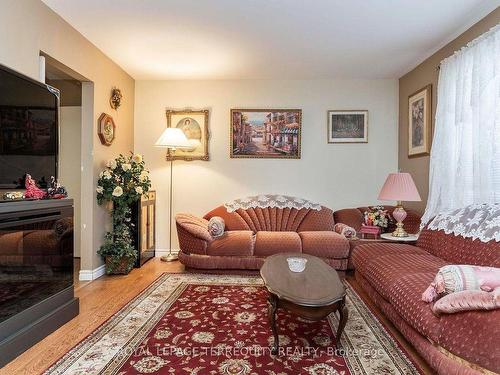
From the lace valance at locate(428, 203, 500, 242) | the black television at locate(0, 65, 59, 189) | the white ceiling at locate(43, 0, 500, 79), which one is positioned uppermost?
the white ceiling at locate(43, 0, 500, 79)

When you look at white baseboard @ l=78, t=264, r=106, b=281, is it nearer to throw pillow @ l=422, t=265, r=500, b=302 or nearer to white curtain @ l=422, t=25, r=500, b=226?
throw pillow @ l=422, t=265, r=500, b=302

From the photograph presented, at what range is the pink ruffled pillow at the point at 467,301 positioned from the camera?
4.73 ft

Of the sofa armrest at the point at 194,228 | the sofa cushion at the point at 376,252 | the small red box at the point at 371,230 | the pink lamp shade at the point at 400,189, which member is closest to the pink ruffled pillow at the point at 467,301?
the sofa cushion at the point at 376,252

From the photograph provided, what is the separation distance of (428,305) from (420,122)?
2845 mm

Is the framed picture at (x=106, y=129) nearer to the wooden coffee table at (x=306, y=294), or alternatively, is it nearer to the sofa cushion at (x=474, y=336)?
the wooden coffee table at (x=306, y=294)

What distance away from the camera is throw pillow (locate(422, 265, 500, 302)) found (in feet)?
5.41

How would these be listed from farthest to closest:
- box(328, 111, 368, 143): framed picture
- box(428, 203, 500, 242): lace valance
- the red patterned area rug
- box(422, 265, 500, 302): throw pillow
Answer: box(328, 111, 368, 143): framed picture, box(428, 203, 500, 242): lace valance, the red patterned area rug, box(422, 265, 500, 302): throw pillow

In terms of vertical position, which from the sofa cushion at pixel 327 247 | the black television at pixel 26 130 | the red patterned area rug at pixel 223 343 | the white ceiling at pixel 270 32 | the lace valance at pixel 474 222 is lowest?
the red patterned area rug at pixel 223 343

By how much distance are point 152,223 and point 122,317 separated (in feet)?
6.89

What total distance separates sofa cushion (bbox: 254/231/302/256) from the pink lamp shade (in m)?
1.11

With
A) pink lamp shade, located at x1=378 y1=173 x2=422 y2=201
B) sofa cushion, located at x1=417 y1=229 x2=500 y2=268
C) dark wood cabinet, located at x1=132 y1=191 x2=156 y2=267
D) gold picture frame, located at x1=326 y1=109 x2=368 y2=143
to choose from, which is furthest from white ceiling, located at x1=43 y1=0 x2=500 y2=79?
sofa cushion, located at x1=417 y1=229 x2=500 y2=268

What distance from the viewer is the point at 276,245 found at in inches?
147

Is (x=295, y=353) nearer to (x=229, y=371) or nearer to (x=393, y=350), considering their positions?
(x=229, y=371)

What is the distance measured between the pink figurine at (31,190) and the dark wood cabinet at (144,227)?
5.84 feet
